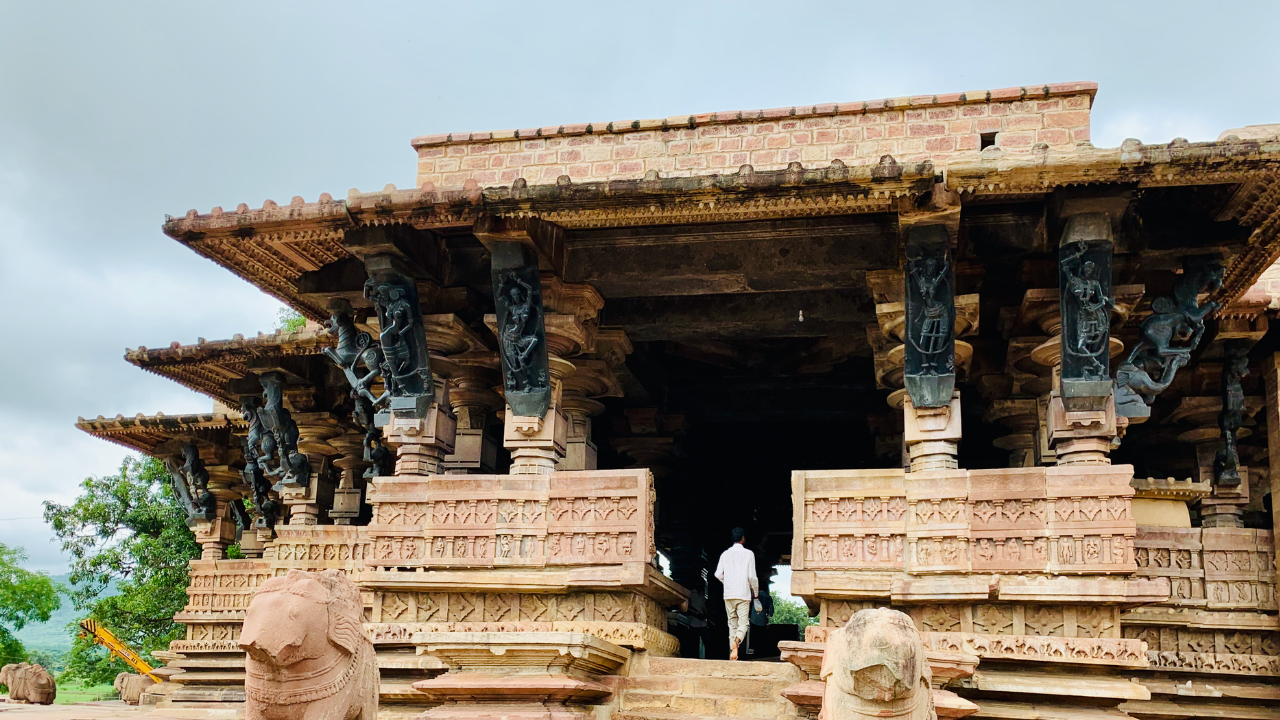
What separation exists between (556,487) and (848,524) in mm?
2354

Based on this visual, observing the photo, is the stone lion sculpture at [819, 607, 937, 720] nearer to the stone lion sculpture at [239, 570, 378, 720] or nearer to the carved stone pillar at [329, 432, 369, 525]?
the stone lion sculpture at [239, 570, 378, 720]

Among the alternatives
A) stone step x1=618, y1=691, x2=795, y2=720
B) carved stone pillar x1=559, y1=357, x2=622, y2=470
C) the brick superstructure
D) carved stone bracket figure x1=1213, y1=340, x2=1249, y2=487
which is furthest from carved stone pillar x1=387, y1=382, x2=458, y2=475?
carved stone bracket figure x1=1213, y1=340, x2=1249, y2=487

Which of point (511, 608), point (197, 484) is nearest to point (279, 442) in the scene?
point (197, 484)

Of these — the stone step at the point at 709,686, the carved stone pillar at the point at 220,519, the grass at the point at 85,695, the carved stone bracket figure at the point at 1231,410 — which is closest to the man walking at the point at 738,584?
the stone step at the point at 709,686

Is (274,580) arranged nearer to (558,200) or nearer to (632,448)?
(558,200)

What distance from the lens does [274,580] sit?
5.14m

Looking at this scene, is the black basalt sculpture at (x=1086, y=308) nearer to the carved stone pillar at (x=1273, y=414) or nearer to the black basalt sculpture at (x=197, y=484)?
the carved stone pillar at (x=1273, y=414)

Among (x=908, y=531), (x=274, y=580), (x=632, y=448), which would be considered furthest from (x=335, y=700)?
(x=632, y=448)

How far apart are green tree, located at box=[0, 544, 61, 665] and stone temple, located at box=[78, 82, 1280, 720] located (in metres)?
15.6

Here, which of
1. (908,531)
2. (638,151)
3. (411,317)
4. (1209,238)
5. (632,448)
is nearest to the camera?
(908,531)

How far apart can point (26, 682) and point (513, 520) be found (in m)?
11.7

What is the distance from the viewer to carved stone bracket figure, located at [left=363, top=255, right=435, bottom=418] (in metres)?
9.38

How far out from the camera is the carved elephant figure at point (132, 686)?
19.0 meters

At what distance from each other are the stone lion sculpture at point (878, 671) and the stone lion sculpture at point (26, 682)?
1553cm
